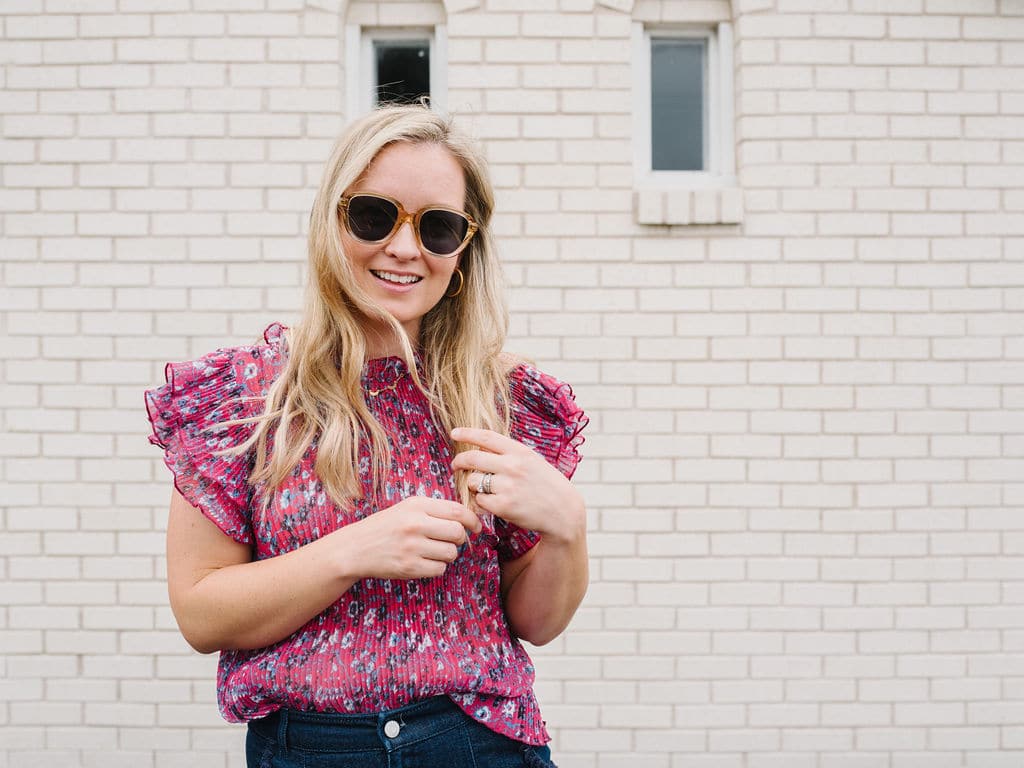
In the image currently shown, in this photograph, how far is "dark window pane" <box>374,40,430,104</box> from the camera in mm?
3492

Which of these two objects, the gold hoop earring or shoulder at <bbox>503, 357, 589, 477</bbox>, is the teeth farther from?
shoulder at <bbox>503, 357, 589, 477</bbox>

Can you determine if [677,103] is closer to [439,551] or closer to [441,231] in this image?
[441,231]

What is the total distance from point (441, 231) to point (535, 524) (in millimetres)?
512

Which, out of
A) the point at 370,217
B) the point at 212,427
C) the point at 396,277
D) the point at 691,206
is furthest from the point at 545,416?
the point at 691,206

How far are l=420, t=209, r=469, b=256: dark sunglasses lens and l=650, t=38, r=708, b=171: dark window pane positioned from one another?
7.82ft

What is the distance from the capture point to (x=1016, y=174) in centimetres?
331

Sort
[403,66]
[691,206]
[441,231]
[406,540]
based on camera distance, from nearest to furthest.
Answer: [406,540], [441,231], [691,206], [403,66]

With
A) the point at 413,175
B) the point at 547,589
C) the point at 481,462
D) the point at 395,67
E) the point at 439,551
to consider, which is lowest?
the point at 547,589

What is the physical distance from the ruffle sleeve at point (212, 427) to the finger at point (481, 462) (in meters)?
0.34

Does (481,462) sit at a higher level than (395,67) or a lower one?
lower

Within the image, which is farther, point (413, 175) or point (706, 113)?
point (706, 113)

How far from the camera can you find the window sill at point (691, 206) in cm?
325

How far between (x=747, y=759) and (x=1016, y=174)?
2.68 meters

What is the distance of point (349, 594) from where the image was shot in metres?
1.25
